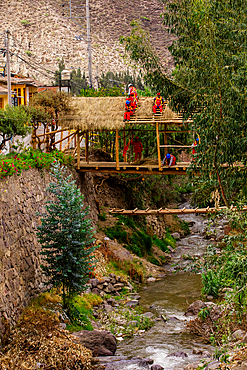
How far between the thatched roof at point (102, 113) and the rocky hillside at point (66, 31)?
41.4 metres

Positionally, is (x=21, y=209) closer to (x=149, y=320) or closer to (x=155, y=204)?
(x=149, y=320)

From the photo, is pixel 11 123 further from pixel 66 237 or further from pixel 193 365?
pixel 193 365

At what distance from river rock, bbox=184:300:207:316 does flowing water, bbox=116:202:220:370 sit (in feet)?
0.76

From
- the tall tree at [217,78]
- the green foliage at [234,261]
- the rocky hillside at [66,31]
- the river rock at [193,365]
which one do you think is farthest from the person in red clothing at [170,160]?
the rocky hillside at [66,31]

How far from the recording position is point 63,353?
9102 mm

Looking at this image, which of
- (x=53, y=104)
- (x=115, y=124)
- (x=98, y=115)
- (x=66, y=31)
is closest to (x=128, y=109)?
(x=115, y=124)

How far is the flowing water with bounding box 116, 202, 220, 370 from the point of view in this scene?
10.7 m

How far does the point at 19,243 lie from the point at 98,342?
124 inches

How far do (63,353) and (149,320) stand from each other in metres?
4.41

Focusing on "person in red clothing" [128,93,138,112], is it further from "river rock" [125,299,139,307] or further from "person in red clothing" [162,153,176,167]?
"river rock" [125,299,139,307]

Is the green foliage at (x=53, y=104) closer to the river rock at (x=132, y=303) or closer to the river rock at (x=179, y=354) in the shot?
the river rock at (x=132, y=303)

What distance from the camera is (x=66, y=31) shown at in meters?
63.5

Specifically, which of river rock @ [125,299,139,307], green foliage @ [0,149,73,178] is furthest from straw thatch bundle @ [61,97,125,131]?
river rock @ [125,299,139,307]

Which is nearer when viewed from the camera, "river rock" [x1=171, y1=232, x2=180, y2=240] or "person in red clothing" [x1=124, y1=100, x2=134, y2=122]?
"person in red clothing" [x1=124, y1=100, x2=134, y2=122]
